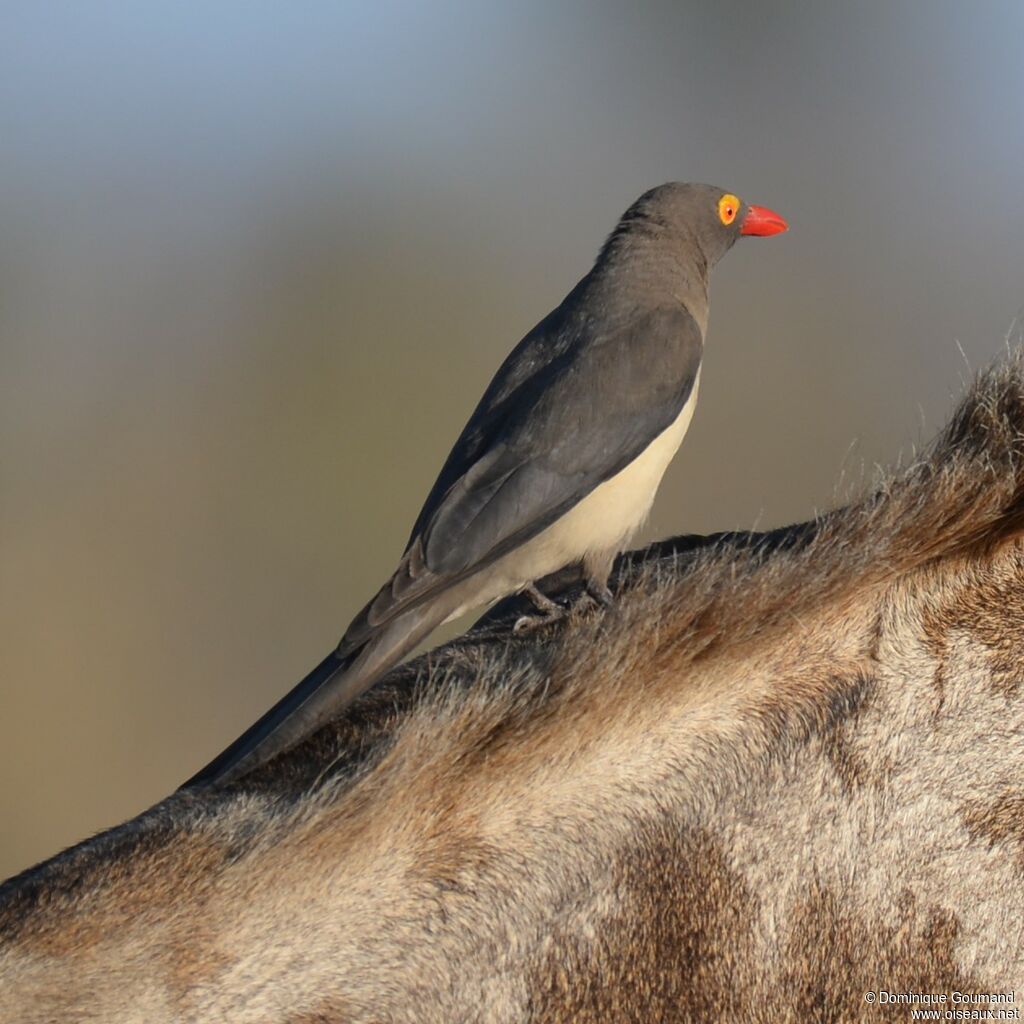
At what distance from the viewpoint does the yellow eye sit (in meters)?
5.65

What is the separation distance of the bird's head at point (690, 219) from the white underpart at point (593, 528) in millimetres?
720

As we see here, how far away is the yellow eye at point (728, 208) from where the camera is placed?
5.65 m

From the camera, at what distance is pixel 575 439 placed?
178 inches

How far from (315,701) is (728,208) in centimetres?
360

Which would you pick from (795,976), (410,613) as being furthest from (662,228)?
(795,976)

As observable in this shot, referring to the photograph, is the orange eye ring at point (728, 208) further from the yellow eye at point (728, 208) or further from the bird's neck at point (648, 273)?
the bird's neck at point (648, 273)

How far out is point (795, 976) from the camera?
74.8 inches

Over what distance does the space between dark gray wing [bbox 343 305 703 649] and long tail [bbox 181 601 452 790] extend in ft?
0.55

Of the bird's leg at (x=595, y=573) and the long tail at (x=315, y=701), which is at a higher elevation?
the long tail at (x=315, y=701)

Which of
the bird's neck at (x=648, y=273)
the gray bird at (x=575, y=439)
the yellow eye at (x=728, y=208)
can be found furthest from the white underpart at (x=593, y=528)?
the yellow eye at (x=728, y=208)

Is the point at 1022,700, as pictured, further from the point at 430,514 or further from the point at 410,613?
the point at 430,514

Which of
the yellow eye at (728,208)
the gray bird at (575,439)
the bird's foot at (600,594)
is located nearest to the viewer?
the bird's foot at (600,594)

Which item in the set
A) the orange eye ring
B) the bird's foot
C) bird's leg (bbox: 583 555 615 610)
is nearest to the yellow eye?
the orange eye ring

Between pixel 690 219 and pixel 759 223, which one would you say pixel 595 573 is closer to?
pixel 690 219
